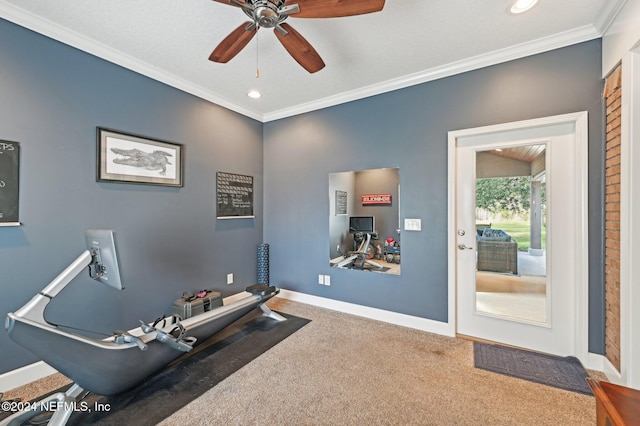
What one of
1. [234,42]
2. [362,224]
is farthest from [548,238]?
[234,42]

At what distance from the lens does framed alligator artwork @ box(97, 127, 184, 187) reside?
7.77 ft

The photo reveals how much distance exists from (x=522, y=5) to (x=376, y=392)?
9.85ft

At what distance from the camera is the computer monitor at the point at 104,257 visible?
1.59m

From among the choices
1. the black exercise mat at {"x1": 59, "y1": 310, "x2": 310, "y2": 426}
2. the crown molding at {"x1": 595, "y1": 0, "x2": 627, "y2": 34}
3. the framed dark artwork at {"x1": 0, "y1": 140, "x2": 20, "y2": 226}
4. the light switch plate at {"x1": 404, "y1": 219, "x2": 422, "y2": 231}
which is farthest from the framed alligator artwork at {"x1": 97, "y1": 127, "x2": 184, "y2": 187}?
the crown molding at {"x1": 595, "y1": 0, "x2": 627, "y2": 34}

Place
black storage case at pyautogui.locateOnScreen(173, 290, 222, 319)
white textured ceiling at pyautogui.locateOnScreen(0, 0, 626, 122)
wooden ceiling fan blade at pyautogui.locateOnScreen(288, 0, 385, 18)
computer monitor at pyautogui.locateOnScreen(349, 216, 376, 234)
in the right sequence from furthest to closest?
computer monitor at pyautogui.locateOnScreen(349, 216, 376, 234), black storage case at pyautogui.locateOnScreen(173, 290, 222, 319), white textured ceiling at pyautogui.locateOnScreen(0, 0, 626, 122), wooden ceiling fan blade at pyautogui.locateOnScreen(288, 0, 385, 18)

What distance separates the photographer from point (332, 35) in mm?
2188

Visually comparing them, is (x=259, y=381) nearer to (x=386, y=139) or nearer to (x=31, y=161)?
(x=31, y=161)

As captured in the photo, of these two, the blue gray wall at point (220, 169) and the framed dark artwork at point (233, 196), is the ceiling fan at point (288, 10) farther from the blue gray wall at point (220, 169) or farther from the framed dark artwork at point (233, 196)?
the framed dark artwork at point (233, 196)

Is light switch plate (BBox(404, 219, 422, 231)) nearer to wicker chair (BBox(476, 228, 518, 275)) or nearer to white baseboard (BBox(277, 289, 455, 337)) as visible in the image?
wicker chair (BBox(476, 228, 518, 275))

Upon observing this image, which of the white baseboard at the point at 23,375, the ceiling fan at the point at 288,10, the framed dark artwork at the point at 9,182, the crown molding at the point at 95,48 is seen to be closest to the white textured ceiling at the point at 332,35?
the crown molding at the point at 95,48

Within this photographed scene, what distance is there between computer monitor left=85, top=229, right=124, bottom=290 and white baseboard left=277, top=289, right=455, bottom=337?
241 centimetres

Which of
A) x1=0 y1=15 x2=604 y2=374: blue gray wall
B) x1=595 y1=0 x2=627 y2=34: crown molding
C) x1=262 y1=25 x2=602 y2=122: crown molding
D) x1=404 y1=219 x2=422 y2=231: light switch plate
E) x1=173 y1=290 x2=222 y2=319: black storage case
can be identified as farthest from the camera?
x1=404 y1=219 x2=422 y2=231: light switch plate

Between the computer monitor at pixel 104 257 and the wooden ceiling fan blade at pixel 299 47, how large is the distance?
5.59 feet

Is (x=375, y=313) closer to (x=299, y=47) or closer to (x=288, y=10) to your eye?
(x=299, y=47)
